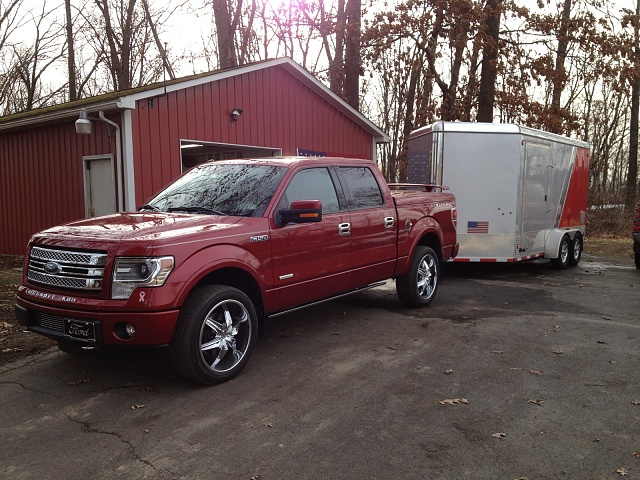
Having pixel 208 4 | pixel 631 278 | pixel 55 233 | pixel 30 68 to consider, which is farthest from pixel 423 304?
pixel 30 68

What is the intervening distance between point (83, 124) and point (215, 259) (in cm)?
720

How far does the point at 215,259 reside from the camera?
4.60m

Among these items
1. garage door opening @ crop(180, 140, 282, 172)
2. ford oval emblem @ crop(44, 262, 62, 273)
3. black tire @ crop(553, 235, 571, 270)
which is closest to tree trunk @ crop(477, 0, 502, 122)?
black tire @ crop(553, 235, 571, 270)

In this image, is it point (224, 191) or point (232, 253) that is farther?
point (224, 191)

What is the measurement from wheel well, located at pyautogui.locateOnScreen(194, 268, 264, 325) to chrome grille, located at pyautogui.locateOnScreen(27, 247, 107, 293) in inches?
32.3

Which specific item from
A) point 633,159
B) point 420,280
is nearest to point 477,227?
point 420,280

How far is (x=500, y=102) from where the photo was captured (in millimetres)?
21172

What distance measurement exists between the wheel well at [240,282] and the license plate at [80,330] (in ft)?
2.97

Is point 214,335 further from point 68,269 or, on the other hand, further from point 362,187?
point 362,187

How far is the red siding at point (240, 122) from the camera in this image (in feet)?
36.6

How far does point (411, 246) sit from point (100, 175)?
Result: 7.27 metres

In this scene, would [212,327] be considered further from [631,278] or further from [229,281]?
[631,278]

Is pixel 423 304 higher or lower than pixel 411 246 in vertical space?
lower

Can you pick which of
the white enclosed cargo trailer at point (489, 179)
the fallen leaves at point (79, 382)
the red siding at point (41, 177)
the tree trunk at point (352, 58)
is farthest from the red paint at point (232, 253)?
the tree trunk at point (352, 58)
